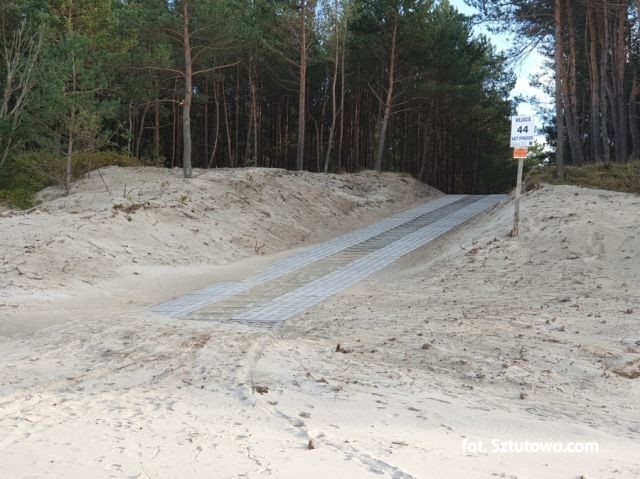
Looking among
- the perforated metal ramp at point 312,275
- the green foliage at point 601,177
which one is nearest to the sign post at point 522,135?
the perforated metal ramp at point 312,275

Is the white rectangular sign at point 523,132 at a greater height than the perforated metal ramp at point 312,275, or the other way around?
the white rectangular sign at point 523,132

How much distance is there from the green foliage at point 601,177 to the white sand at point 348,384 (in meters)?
7.30

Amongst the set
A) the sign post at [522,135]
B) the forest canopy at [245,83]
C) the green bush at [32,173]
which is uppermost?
the forest canopy at [245,83]

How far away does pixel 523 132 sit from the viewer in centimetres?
1194

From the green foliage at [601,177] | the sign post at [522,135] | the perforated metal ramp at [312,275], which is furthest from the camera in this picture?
the green foliage at [601,177]

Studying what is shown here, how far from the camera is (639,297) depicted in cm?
835

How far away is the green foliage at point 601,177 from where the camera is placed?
1648 cm

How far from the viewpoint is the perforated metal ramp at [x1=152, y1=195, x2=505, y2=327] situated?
864 centimetres

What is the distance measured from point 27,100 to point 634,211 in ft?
71.7

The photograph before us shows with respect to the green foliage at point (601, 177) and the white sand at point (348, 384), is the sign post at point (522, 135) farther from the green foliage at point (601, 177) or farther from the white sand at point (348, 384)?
the green foliage at point (601, 177)

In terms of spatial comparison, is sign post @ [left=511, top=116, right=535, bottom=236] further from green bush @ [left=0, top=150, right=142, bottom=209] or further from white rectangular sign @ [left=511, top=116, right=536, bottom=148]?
green bush @ [left=0, top=150, right=142, bottom=209]

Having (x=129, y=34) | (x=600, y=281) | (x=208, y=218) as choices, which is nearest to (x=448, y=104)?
(x=129, y=34)

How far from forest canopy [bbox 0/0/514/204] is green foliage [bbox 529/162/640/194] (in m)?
5.11

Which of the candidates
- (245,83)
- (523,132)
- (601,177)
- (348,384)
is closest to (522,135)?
(523,132)
